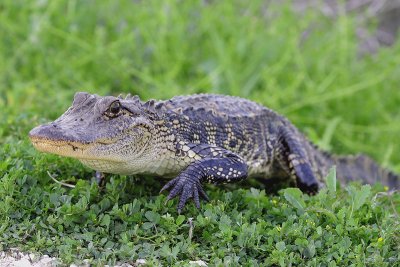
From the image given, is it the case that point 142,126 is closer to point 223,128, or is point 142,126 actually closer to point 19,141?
point 223,128

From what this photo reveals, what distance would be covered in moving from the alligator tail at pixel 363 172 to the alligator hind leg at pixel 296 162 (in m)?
0.98

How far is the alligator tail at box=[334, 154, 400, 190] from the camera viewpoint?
6.39 metres

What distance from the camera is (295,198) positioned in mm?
4355

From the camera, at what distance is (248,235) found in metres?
3.85

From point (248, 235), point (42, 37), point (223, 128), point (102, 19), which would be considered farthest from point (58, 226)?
point (102, 19)

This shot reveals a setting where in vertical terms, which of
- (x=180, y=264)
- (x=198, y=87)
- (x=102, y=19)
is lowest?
(x=180, y=264)

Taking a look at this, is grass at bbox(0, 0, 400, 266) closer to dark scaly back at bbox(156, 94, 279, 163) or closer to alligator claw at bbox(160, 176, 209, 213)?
alligator claw at bbox(160, 176, 209, 213)

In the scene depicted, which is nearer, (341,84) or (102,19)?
(341,84)

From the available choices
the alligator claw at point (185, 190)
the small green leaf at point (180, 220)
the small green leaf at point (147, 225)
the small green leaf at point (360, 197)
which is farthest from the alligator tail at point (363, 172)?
the small green leaf at point (147, 225)

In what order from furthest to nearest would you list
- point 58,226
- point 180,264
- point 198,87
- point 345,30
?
point 345,30 < point 198,87 < point 58,226 < point 180,264

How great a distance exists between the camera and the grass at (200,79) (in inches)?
169

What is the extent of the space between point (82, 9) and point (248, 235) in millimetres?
5897

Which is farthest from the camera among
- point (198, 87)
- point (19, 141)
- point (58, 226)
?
point (198, 87)

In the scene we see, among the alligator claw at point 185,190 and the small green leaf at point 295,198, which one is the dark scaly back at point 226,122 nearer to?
the alligator claw at point 185,190
